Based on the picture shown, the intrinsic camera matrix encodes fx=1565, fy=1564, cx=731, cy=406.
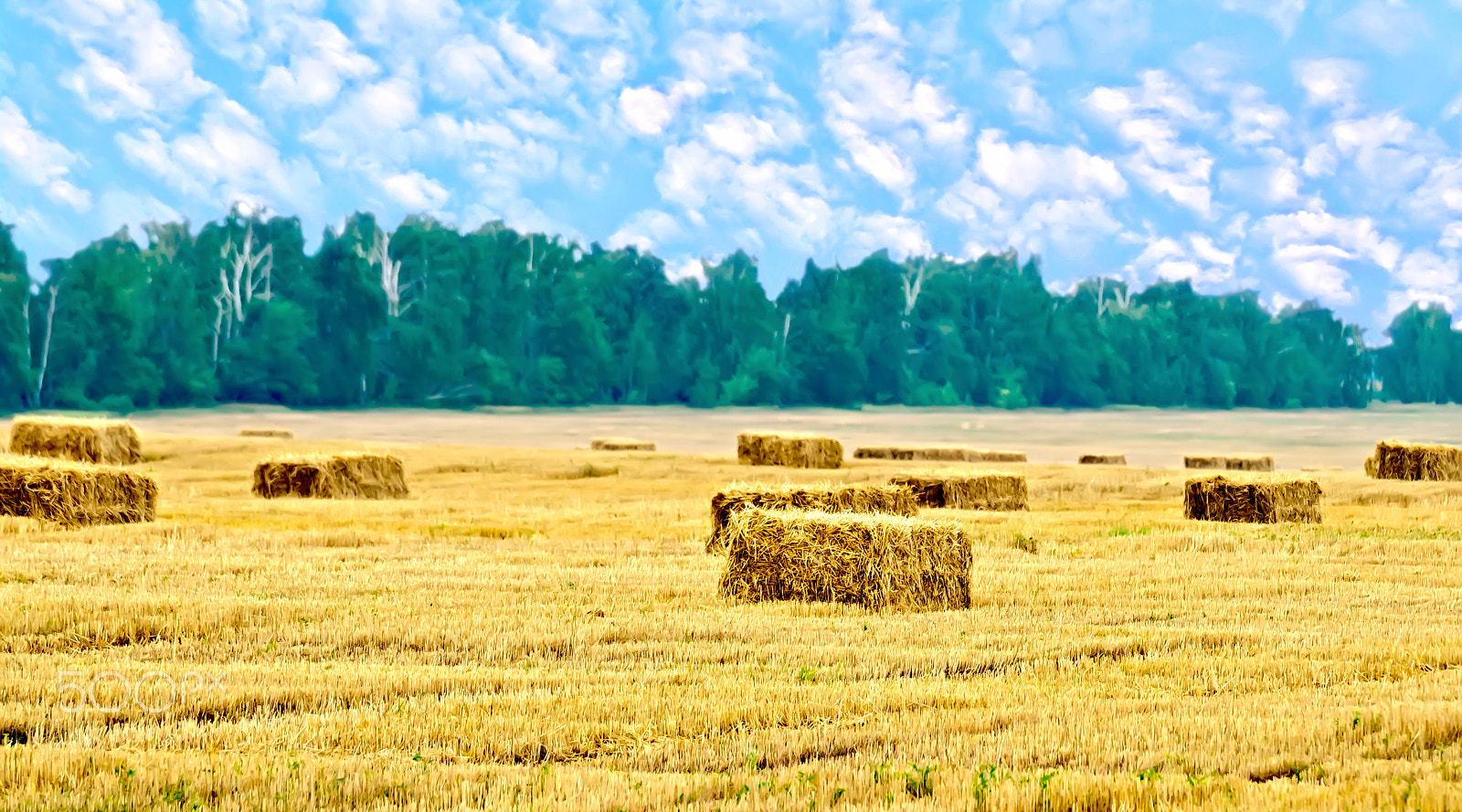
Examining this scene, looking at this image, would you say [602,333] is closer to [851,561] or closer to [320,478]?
[320,478]

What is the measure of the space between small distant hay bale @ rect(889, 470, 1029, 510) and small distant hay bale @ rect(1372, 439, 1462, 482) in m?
10.4

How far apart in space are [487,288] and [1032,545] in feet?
306

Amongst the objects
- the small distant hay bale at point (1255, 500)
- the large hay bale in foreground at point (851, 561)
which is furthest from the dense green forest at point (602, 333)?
the large hay bale in foreground at point (851, 561)

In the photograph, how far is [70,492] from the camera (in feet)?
71.4

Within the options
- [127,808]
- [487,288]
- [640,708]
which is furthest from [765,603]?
[487,288]

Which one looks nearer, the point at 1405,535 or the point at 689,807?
the point at 689,807

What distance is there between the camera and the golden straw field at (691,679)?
7418 mm

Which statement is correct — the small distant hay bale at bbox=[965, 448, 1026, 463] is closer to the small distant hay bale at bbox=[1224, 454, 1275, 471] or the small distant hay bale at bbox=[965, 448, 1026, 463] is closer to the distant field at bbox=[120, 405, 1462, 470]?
the small distant hay bale at bbox=[1224, 454, 1275, 471]

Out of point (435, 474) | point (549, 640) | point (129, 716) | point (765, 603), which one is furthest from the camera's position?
point (435, 474)

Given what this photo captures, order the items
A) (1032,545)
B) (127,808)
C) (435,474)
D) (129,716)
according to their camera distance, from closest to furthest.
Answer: (127,808) < (129,716) < (1032,545) < (435,474)

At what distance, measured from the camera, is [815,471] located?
37062 millimetres

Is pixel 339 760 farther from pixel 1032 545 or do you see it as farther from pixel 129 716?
pixel 1032 545

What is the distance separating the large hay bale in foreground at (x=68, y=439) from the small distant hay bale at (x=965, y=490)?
17.5 m

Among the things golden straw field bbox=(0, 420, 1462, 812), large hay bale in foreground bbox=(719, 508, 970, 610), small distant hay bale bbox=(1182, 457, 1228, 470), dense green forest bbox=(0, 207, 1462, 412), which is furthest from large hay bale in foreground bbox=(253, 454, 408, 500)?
dense green forest bbox=(0, 207, 1462, 412)
